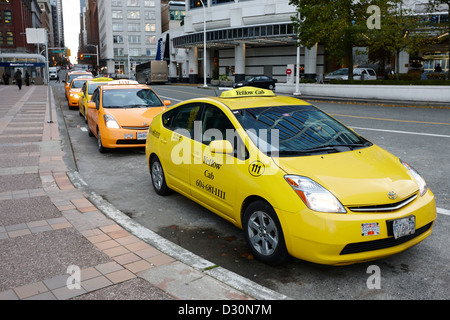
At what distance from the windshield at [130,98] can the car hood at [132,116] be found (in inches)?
15.5

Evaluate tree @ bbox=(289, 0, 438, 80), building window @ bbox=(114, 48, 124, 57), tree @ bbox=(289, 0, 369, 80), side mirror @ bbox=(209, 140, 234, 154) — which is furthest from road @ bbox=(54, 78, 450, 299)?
building window @ bbox=(114, 48, 124, 57)

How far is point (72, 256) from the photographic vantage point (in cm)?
435

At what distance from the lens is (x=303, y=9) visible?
25.9 metres

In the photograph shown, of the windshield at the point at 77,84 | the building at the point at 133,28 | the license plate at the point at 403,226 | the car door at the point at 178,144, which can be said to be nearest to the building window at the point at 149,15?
the building at the point at 133,28

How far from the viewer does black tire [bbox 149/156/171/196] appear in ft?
21.5

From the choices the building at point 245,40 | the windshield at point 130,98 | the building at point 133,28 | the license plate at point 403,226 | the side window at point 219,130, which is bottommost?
the license plate at point 403,226

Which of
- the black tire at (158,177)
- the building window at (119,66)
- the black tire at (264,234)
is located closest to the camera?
the black tire at (264,234)

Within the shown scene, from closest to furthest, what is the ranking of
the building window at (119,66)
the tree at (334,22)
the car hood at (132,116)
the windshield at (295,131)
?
the windshield at (295,131) → the car hood at (132,116) → the tree at (334,22) → the building window at (119,66)

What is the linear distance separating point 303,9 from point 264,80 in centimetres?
1430

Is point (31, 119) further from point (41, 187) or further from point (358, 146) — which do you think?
point (358, 146)

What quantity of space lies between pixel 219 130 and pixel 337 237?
2.12 m

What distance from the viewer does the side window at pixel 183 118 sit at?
5797mm

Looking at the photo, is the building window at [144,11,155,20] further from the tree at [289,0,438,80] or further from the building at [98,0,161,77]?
the tree at [289,0,438,80]

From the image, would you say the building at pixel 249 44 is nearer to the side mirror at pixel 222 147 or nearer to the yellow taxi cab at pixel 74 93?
the yellow taxi cab at pixel 74 93
